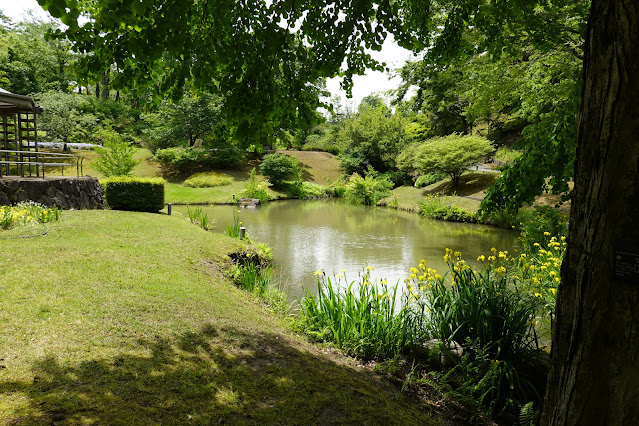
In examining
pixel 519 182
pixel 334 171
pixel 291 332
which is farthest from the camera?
pixel 334 171

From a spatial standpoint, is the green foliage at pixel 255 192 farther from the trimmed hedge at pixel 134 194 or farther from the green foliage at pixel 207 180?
the trimmed hedge at pixel 134 194

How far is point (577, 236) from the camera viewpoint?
1.61m

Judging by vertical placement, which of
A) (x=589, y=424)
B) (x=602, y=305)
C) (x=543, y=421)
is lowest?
(x=543, y=421)

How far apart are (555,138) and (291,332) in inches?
162

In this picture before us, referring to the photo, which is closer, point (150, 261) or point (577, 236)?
Answer: point (577, 236)

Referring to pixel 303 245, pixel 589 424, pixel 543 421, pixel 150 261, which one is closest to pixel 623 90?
pixel 589 424

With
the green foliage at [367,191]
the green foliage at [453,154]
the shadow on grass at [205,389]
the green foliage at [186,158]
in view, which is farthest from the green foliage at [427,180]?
the shadow on grass at [205,389]

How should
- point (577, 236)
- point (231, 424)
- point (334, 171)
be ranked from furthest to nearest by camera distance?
point (334, 171), point (231, 424), point (577, 236)

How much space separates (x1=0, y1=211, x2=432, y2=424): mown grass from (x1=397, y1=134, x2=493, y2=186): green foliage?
16.5 m

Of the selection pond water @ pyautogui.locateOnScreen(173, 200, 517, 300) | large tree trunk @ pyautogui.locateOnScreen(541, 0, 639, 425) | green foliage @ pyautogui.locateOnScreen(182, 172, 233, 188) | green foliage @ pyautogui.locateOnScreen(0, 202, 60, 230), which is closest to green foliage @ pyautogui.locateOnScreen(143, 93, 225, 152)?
green foliage @ pyautogui.locateOnScreen(182, 172, 233, 188)

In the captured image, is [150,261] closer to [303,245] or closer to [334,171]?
[303,245]

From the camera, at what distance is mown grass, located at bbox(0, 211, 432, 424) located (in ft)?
7.82

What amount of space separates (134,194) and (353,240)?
23.1 ft

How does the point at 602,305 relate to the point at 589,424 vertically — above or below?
above
